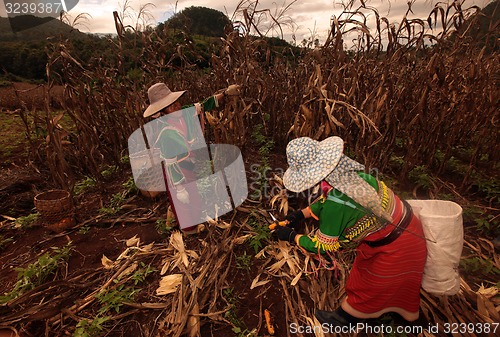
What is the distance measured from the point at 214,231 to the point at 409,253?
5.21ft

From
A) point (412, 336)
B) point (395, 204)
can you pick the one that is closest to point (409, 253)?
point (395, 204)

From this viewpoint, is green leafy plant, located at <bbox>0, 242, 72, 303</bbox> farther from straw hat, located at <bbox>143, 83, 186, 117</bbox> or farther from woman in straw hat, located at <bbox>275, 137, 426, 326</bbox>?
woman in straw hat, located at <bbox>275, 137, 426, 326</bbox>

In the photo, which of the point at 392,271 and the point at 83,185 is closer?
the point at 392,271

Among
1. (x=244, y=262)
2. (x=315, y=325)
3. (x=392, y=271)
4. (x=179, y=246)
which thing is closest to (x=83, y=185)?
(x=179, y=246)

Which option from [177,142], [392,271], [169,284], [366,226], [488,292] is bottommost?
[488,292]

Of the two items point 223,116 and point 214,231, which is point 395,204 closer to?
point 214,231

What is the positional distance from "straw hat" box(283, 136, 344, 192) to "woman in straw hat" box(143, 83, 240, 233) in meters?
1.16

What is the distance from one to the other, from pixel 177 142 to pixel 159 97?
0.44 metres

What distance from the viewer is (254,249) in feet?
7.77

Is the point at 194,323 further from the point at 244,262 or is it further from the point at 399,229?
the point at 399,229

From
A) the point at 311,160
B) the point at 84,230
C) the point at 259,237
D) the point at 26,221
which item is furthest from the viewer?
the point at 26,221

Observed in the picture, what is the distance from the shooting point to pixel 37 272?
84.7 inches

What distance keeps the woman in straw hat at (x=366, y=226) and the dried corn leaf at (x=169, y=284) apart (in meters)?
1.09

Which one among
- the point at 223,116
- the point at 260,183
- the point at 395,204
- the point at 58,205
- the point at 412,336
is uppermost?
the point at 223,116
